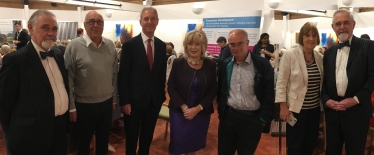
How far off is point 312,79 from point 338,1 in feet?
14.7

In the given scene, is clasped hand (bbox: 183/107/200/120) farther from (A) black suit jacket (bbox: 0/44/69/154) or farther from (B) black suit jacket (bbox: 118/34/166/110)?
(A) black suit jacket (bbox: 0/44/69/154)

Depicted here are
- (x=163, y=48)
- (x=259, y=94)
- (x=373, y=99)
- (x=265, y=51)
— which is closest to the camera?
(x=259, y=94)

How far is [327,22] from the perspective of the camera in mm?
6004

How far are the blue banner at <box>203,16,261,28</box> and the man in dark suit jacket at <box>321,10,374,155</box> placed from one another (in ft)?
16.4

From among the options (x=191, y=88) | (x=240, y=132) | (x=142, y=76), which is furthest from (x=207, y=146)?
(x=142, y=76)

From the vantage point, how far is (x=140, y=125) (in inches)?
101

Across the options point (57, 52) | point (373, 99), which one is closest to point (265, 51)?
point (373, 99)

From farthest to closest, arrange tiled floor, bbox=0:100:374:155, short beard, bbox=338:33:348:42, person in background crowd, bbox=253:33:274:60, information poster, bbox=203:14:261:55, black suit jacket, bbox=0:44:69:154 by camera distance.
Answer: information poster, bbox=203:14:261:55
person in background crowd, bbox=253:33:274:60
tiled floor, bbox=0:100:374:155
short beard, bbox=338:33:348:42
black suit jacket, bbox=0:44:69:154

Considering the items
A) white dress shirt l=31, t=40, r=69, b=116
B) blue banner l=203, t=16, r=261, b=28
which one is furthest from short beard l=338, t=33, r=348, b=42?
blue banner l=203, t=16, r=261, b=28

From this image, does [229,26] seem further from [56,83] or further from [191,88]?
[56,83]

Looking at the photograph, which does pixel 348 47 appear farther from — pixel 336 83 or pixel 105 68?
pixel 105 68

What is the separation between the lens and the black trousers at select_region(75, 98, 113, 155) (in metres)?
2.17

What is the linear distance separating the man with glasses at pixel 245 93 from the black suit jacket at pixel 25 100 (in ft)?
4.37

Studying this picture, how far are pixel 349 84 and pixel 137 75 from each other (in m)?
1.78
